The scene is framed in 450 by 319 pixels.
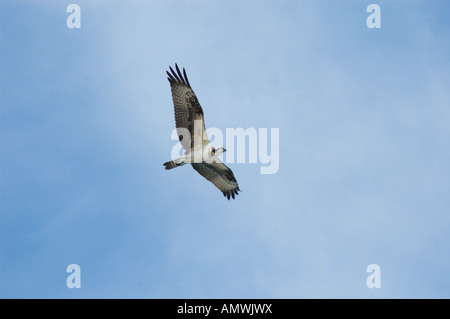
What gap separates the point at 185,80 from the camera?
658 inches

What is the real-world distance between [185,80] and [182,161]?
242 cm

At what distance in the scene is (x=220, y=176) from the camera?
1880 centimetres

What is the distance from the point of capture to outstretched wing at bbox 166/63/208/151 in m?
16.6

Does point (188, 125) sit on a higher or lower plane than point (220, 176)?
higher

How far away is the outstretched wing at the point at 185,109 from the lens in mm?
16625

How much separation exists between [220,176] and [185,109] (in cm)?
313

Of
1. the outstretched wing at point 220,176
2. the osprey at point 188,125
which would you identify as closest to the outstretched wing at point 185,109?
the osprey at point 188,125

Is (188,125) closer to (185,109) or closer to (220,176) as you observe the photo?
(185,109)

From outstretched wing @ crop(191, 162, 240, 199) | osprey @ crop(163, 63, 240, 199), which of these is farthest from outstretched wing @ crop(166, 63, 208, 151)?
outstretched wing @ crop(191, 162, 240, 199)

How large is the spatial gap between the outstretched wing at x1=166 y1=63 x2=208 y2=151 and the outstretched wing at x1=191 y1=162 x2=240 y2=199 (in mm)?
1718

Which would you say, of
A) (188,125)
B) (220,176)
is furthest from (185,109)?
(220,176)

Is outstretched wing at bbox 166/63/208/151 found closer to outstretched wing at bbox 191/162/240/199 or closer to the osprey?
the osprey
